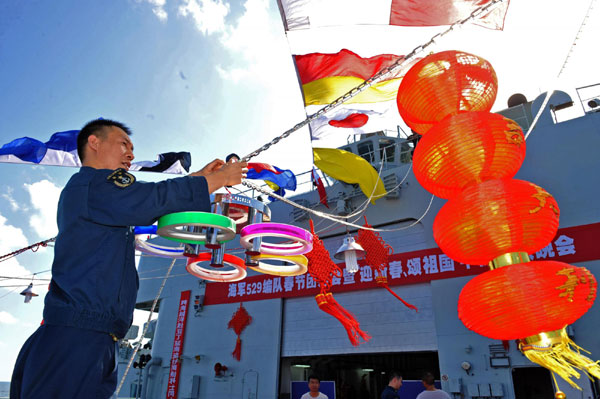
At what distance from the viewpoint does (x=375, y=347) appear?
390 inches

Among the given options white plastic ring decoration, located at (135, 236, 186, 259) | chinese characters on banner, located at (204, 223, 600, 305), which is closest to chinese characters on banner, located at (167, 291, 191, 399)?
chinese characters on banner, located at (204, 223, 600, 305)

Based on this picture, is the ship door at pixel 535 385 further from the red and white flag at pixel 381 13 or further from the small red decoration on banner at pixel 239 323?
the red and white flag at pixel 381 13

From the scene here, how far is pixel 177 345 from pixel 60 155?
32.2ft

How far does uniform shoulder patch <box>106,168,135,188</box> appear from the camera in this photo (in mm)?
1372

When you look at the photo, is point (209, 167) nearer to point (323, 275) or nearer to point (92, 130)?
point (92, 130)

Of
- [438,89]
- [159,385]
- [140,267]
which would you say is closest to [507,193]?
[438,89]

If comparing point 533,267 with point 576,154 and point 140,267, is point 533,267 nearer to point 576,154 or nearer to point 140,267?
point 576,154

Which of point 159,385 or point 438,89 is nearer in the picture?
point 438,89

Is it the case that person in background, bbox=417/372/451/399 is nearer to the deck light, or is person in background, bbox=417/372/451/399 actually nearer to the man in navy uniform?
the deck light

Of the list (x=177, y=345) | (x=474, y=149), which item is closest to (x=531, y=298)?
(x=474, y=149)

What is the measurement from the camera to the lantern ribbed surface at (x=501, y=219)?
2479 mm

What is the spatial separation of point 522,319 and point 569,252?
7.62 m

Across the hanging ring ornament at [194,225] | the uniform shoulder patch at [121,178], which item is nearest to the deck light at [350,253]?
the hanging ring ornament at [194,225]

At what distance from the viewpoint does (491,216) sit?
2502mm
